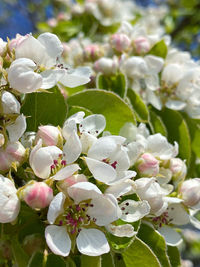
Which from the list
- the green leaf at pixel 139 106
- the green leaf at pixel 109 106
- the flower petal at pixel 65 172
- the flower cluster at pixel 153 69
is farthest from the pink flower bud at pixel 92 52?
the flower petal at pixel 65 172

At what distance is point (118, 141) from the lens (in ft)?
2.65

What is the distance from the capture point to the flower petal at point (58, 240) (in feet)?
2.32

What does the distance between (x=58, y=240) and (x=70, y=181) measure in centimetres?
11

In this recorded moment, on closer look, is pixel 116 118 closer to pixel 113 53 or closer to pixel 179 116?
pixel 179 116

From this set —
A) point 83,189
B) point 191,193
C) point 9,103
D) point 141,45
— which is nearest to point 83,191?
point 83,189

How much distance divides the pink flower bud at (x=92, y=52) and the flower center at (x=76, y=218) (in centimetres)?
80

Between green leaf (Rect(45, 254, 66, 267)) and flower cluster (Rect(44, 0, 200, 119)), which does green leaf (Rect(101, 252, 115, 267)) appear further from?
flower cluster (Rect(44, 0, 200, 119))

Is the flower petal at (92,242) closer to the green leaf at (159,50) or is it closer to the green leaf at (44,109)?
the green leaf at (44,109)

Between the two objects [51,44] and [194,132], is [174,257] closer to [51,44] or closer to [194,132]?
[194,132]

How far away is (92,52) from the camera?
1478mm

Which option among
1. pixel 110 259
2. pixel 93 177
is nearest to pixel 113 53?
pixel 93 177

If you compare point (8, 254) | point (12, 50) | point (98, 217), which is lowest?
point (8, 254)

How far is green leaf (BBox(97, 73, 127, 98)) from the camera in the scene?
3.94 feet

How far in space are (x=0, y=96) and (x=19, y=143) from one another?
101mm
